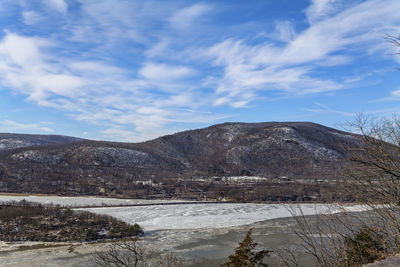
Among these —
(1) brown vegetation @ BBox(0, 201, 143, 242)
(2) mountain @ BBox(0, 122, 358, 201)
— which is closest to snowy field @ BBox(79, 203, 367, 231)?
(1) brown vegetation @ BBox(0, 201, 143, 242)

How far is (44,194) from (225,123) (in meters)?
129

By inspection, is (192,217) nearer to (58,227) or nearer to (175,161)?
(58,227)

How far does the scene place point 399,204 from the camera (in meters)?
6.18

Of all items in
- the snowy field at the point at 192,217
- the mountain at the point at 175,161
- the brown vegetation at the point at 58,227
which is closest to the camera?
the brown vegetation at the point at 58,227

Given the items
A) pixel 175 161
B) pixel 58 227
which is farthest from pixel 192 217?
pixel 175 161

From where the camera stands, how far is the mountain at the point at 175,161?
91312 mm

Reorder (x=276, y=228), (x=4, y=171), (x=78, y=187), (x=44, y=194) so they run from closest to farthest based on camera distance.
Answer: (x=276, y=228) < (x=44, y=194) < (x=78, y=187) < (x=4, y=171)

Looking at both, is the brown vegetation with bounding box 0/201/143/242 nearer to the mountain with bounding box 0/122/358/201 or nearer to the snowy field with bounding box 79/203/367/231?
the snowy field with bounding box 79/203/367/231

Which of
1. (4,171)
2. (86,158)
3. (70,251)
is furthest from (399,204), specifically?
(86,158)

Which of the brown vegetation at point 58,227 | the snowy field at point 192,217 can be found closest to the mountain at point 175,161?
the snowy field at point 192,217

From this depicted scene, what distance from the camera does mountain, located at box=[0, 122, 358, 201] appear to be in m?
91.3

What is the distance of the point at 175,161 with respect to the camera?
500ft

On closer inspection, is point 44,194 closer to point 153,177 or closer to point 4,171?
point 4,171

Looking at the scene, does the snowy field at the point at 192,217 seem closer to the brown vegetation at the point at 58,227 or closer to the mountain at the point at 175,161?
the brown vegetation at the point at 58,227
